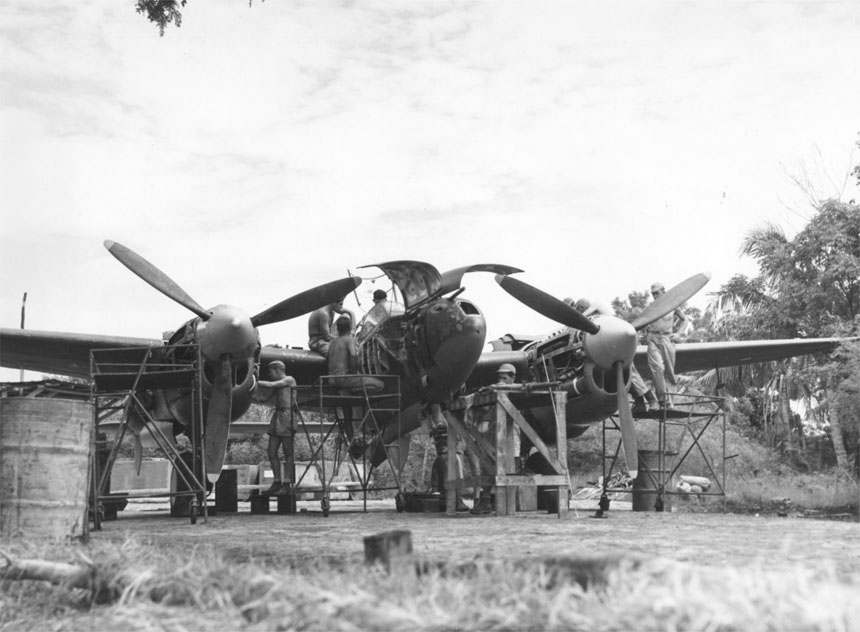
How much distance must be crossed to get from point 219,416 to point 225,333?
1329 mm

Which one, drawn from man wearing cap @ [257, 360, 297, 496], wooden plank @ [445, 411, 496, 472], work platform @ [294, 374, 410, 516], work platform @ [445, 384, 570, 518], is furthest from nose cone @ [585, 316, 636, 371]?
man wearing cap @ [257, 360, 297, 496]

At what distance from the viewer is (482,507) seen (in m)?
14.2

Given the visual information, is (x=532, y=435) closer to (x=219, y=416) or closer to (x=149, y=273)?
(x=219, y=416)

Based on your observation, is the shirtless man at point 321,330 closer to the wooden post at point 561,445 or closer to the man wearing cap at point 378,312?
the man wearing cap at point 378,312

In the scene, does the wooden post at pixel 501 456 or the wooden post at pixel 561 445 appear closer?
the wooden post at pixel 561 445

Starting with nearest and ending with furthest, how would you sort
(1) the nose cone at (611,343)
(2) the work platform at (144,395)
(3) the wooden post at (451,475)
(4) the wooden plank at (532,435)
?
(2) the work platform at (144,395), (4) the wooden plank at (532,435), (3) the wooden post at (451,475), (1) the nose cone at (611,343)

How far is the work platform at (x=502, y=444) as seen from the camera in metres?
13.4

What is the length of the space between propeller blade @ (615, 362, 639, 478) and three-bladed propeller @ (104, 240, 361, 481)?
4.43 m

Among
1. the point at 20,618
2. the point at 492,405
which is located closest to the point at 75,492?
the point at 20,618

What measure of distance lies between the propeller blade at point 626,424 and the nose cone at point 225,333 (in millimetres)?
5775

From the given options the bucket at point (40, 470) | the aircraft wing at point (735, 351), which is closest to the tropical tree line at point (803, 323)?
the aircraft wing at point (735, 351)

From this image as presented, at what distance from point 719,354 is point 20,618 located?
1802 centimetres

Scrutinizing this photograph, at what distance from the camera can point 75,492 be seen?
826 cm

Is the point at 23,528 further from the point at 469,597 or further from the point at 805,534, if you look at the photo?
the point at 805,534
